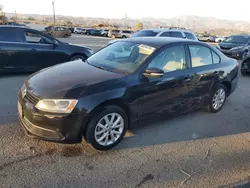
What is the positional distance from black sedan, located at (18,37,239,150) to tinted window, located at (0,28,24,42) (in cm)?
350

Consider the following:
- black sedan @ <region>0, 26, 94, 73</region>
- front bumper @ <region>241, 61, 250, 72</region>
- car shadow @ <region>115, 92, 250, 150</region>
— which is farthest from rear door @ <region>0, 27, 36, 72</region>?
front bumper @ <region>241, 61, 250, 72</region>

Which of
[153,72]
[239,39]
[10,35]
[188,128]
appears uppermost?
[10,35]

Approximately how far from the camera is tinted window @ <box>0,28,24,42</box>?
6785 millimetres

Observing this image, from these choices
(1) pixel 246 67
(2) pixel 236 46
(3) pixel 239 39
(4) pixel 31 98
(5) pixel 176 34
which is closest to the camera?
(4) pixel 31 98

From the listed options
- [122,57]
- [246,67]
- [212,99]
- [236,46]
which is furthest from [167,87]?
[236,46]

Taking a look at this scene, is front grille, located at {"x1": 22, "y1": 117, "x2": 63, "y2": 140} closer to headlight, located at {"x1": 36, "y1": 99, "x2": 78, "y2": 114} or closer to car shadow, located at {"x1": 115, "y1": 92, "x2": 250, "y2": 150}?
headlight, located at {"x1": 36, "y1": 99, "x2": 78, "y2": 114}

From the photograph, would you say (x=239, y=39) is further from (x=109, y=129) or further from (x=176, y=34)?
(x=109, y=129)

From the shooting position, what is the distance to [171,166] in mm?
3205

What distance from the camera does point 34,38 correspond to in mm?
7316

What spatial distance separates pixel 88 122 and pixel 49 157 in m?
0.66

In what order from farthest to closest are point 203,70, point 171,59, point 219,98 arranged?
point 219,98 → point 203,70 → point 171,59

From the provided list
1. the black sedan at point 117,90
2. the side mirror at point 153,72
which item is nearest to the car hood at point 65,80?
the black sedan at point 117,90

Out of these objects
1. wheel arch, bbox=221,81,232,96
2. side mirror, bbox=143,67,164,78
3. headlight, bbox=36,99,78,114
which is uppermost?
side mirror, bbox=143,67,164,78

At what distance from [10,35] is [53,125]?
4841mm
